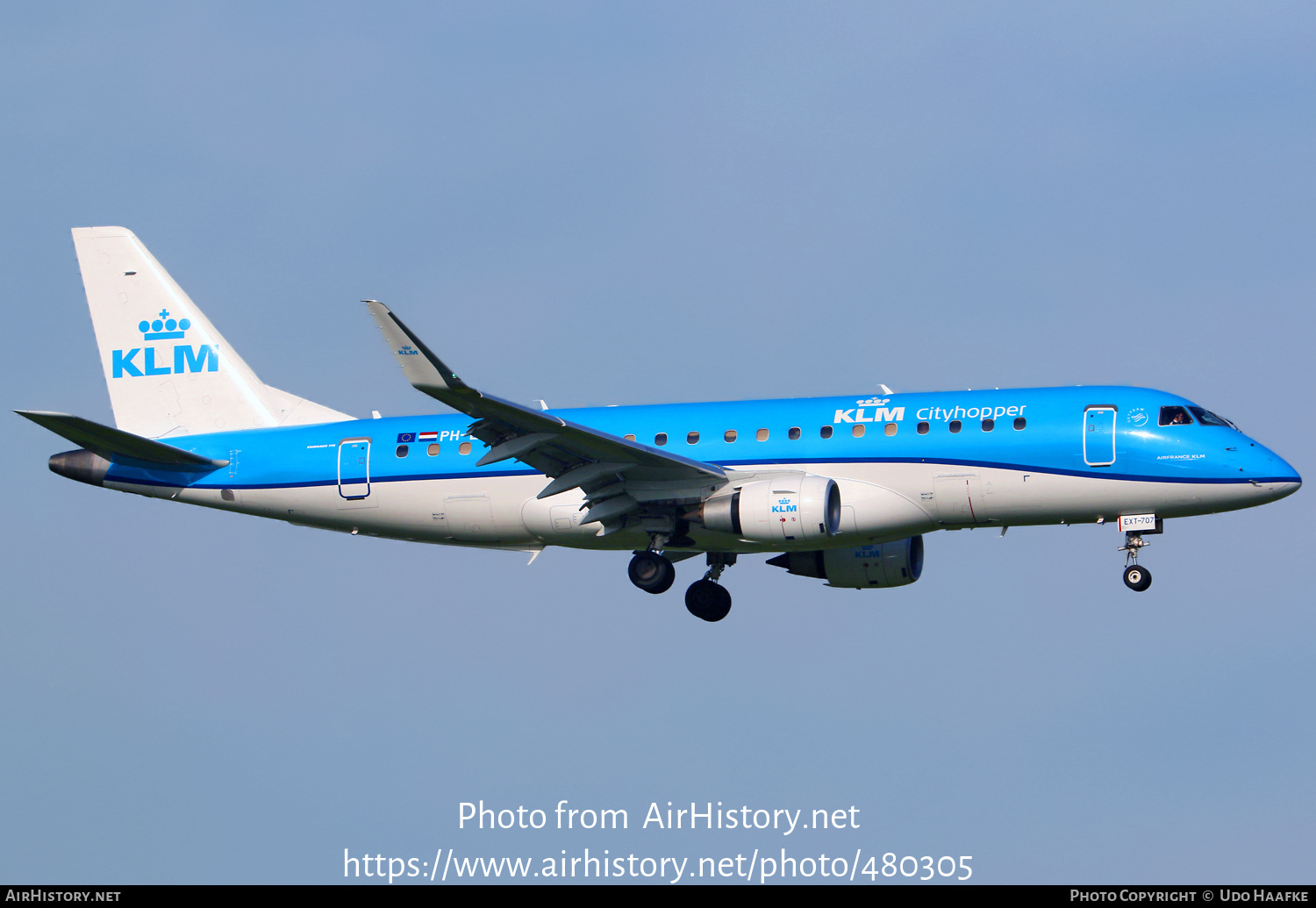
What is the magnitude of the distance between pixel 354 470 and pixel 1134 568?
753 inches

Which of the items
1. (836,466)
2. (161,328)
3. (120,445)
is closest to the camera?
(836,466)

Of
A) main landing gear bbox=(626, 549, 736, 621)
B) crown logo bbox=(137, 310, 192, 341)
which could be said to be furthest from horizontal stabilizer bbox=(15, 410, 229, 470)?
main landing gear bbox=(626, 549, 736, 621)

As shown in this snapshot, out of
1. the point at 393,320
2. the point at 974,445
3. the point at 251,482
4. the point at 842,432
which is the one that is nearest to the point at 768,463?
the point at 842,432

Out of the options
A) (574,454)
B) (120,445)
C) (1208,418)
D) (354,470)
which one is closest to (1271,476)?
(1208,418)

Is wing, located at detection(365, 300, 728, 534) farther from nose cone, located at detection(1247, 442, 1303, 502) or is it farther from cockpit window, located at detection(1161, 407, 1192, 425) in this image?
nose cone, located at detection(1247, 442, 1303, 502)

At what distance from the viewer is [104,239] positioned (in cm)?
4603

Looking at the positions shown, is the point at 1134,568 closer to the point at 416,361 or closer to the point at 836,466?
the point at 836,466

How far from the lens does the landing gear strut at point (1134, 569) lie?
37.4 m

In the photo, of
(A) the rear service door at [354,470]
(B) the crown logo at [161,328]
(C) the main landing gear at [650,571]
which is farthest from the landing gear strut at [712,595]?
(B) the crown logo at [161,328]

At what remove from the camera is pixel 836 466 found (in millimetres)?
38219

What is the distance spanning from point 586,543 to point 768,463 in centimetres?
529

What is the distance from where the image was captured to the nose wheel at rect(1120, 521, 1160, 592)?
123 ft

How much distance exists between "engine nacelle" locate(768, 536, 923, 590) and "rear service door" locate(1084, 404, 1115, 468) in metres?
6.38

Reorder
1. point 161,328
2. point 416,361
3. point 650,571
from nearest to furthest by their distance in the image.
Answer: point 416,361 < point 650,571 < point 161,328
